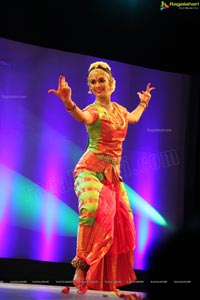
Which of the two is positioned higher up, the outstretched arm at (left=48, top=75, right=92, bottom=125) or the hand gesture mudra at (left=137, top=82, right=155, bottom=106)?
the hand gesture mudra at (left=137, top=82, right=155, bottom=106)

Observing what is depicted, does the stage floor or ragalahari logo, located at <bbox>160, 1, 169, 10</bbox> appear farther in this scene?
ragalahari logo, located at <bbox>160, 1, 169, 10</bbox>

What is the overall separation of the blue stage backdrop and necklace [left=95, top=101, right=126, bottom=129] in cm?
27

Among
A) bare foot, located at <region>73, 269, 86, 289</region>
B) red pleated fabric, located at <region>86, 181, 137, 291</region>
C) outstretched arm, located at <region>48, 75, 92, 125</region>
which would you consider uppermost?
outstretched arm, located at <region>48, 75, 92, 125</region>

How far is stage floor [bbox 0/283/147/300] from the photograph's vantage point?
3214mm

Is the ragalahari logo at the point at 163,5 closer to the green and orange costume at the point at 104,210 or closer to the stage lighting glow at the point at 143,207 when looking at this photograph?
the green and orange costume at the point at 104,210

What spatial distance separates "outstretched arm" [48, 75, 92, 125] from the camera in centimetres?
345

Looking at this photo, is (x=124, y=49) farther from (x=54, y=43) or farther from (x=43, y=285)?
(x=43, y=285)

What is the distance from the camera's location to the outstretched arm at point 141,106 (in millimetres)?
4101

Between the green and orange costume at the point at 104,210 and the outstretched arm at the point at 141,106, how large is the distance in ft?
0.36

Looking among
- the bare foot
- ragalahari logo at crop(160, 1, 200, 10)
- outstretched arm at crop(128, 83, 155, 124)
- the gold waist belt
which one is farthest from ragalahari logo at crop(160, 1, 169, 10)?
the bare foot

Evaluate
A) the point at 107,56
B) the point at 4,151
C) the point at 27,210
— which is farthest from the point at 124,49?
the point at 27,210

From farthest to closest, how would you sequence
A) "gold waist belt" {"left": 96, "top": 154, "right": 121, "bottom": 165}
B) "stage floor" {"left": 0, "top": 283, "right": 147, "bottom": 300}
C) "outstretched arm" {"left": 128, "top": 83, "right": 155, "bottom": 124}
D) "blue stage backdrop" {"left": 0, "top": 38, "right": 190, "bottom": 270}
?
"outstretched arm" {"left": 128, "top": 83, "right": 155, "bottom": 124}, "blue stage backdrop" {"left": 0, "top": 38, "right": 190, "bottom": 270}, "gold waist belt" {"left": 96, "top": 154, "right": 121, "bottom": 165}, "stage floor" {"left": 0, "top": 283, "right": 147, "bottom": 300}

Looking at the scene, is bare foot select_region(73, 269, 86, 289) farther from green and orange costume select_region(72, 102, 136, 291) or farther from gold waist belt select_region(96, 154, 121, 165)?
gold waist belt select_region(96, 154, 121, 165)

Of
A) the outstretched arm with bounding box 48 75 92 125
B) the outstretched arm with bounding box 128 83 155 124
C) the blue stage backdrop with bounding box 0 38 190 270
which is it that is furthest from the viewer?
the outstretched arm with bounding box 128 83 155 124
